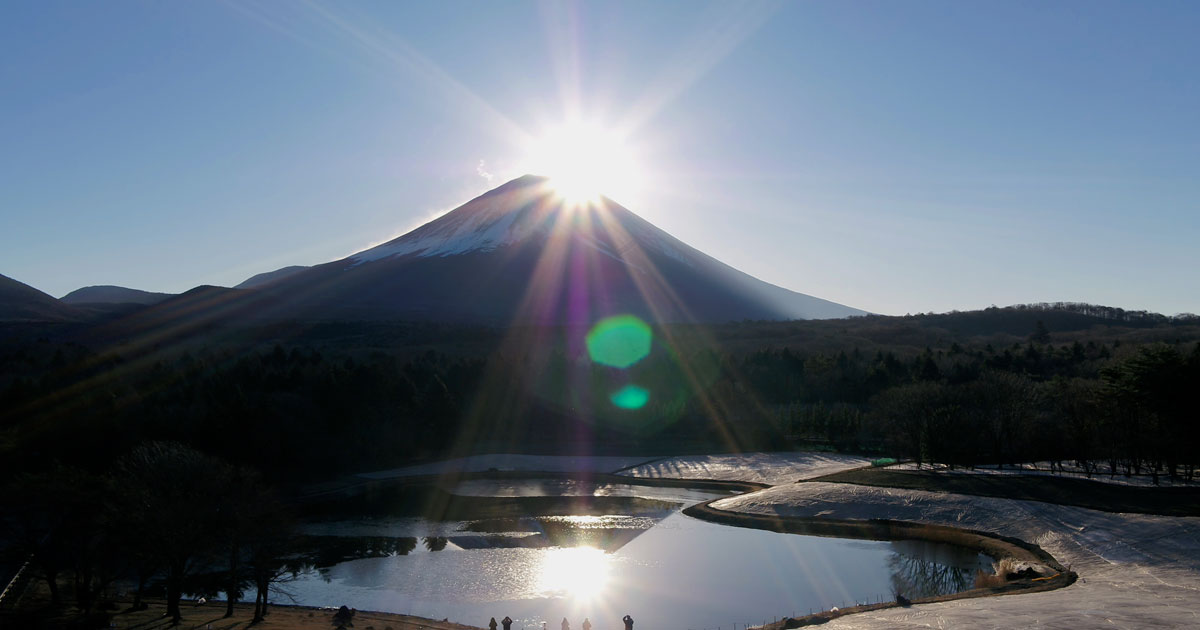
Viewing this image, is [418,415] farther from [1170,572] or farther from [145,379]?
[1170,572]

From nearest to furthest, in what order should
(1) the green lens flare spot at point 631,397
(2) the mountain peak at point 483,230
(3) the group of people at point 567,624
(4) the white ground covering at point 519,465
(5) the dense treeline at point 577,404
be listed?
(3) the group of people at point 567,624
(5) the dense treeline at point 577,404
(4) the white ground covering at point 519,465
(1) the green lens flare spot at point 631,397
(2) the mountain peak at point 483,230

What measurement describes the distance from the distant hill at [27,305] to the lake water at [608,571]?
411 feet

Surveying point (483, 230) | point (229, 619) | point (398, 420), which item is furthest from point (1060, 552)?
point (483, 230)

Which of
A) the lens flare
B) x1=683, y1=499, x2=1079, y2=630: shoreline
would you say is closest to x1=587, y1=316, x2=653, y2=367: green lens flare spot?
x1=683, y1=499, x2=1079, y2=630: shoreline

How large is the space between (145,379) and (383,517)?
31.9m

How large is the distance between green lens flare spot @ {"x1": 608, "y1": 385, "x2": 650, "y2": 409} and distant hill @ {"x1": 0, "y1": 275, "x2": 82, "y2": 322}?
10262cm

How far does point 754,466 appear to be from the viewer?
53.3 m

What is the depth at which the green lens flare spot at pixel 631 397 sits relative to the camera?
250ft

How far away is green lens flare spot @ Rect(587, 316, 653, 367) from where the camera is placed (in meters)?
96.8

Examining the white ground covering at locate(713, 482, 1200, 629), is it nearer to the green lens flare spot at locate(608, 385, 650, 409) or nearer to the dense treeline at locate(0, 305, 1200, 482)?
the dense treeline at locate(0, 305, 1200, 482)

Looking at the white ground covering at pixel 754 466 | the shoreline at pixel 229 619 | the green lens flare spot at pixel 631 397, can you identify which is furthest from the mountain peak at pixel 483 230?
the shoreline at pixel 229 619

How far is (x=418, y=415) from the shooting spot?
2547 inches

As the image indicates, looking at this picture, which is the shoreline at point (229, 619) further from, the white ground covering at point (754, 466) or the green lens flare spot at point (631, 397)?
the green lens flare spot at point (631, 397)

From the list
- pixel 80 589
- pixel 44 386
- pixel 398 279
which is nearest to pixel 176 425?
pixel 44 386
